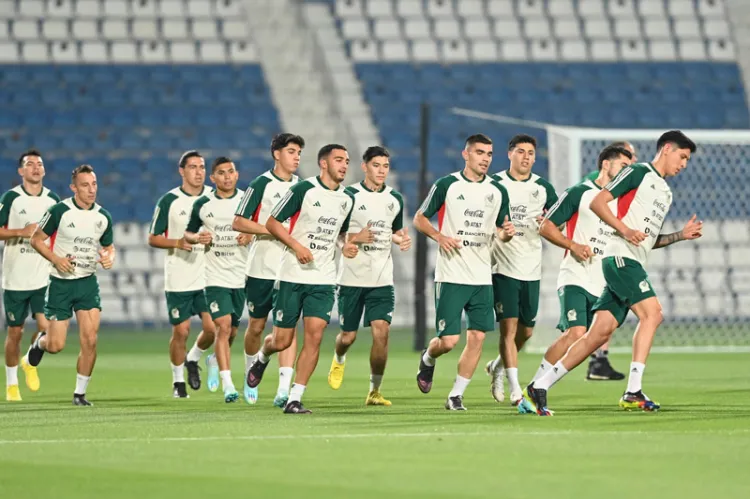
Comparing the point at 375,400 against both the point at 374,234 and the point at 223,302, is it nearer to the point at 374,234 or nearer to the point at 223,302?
the point at 374,234

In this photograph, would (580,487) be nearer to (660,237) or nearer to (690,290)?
(660,237)

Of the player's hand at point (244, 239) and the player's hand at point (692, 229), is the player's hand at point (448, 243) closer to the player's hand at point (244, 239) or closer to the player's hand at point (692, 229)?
the player's hand at point (692, 229)

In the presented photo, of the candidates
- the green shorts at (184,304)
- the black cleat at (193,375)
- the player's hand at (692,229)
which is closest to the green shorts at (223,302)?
the green shorts at (184,304)

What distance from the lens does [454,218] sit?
11.5 m

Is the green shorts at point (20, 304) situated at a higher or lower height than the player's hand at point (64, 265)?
lower

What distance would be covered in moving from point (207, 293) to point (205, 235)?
63 centimetres

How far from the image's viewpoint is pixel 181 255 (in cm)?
1390

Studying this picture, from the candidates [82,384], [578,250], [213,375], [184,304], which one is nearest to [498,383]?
[578,250]

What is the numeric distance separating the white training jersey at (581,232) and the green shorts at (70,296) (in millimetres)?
3868

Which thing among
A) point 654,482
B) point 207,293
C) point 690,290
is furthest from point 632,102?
point 654,482

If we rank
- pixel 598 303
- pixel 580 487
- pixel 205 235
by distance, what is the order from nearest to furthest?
pixel 580 487
pixel 598 303
pixel 205 235

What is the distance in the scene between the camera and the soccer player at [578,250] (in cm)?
1157

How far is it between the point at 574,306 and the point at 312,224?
2501mm

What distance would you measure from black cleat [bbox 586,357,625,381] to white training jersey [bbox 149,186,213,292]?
14.3ft
